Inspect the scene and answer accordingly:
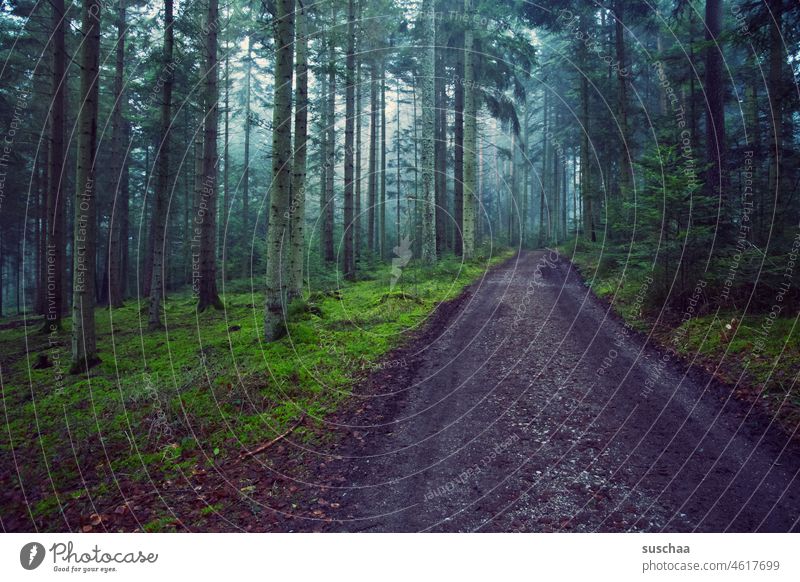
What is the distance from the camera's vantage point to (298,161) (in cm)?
1142

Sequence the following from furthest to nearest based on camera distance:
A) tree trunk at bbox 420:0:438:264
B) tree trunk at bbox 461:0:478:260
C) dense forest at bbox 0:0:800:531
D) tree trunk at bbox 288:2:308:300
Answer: tree trunk at bbox 461:0:478:260 < tree trunk at bbox 420:0:438:264 < tree trunk at bbox 288:2:308:300 < dense forest at bbox 0:0:800:531

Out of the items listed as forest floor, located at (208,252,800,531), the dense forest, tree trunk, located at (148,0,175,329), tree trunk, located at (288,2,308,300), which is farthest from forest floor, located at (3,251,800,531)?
tree trunk, located at (148,0,175,329)

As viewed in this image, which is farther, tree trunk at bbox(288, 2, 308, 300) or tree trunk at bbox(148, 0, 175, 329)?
tree trunk at bbox(148, 0, 175, 329)

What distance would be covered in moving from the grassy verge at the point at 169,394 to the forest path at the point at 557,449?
1.41 meters

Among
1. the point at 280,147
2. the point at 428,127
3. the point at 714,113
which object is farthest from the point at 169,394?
the point at 428,127

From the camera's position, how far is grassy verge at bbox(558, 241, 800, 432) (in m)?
5.73

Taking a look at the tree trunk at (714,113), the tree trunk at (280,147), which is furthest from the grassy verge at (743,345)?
the tree trunk at (280,147)

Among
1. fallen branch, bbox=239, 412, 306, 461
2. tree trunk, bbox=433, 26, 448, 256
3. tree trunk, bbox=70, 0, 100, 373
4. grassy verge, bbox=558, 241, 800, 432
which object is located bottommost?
fallen branch, bbox=239, 412, 306, 461

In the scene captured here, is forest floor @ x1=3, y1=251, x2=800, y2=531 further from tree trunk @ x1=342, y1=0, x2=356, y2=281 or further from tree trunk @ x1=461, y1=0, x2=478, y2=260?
tree trunk @ x1=461, y1=0, x2=478, y2=260

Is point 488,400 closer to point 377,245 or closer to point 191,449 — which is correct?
point 191,449

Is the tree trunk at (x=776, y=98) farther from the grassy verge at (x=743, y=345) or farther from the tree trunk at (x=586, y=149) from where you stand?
the tree trunk at (x=586, y=149)

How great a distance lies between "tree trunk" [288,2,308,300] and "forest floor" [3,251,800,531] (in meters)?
5.78

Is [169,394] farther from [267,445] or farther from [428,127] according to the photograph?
[428,127]

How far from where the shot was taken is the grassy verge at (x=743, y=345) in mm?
5730
